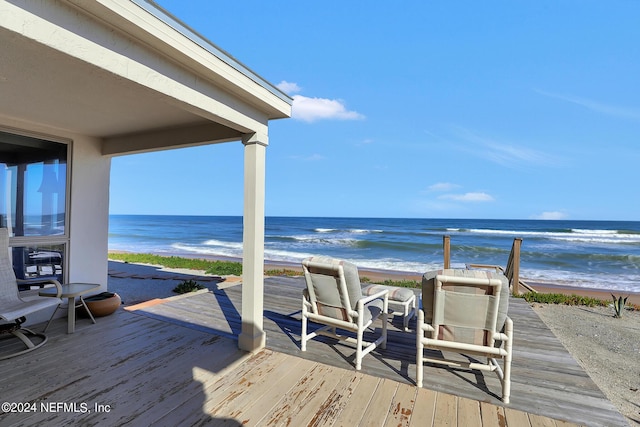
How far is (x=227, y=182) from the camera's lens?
40125 mm

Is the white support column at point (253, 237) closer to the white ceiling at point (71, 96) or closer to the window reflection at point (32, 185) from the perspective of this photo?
the white ceiling at point (71, 96)

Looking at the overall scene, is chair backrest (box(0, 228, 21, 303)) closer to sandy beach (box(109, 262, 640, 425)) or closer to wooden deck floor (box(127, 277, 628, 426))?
wooden deck floor (box(127, 277, 628, 426))

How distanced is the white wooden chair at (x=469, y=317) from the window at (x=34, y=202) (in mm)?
4363

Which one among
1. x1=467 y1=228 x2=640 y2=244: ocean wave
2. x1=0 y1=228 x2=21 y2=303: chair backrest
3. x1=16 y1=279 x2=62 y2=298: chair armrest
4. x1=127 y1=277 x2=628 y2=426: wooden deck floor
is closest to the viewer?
x1=127 y1=277 x2=628 y2=426: wooden deck floor

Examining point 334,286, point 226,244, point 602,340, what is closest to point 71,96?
point 334,286

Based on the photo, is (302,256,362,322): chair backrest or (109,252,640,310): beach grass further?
(109,252,640,310): beach grass

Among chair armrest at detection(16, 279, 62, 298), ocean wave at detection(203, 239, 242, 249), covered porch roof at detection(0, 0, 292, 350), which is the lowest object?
ocean wave at detection(203, 239, 242, 249)

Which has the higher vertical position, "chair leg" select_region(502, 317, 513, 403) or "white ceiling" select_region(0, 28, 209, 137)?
"white ceiling" select_region(0, 28, 209, 137)

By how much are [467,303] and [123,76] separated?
8.34ft

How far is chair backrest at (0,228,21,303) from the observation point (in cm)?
308

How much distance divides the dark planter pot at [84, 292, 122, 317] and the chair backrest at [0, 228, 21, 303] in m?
0.69

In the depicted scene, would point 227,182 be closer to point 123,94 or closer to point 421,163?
point 421,163

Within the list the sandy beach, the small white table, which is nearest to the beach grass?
the sandy beach

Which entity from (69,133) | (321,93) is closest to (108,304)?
(69,133)
